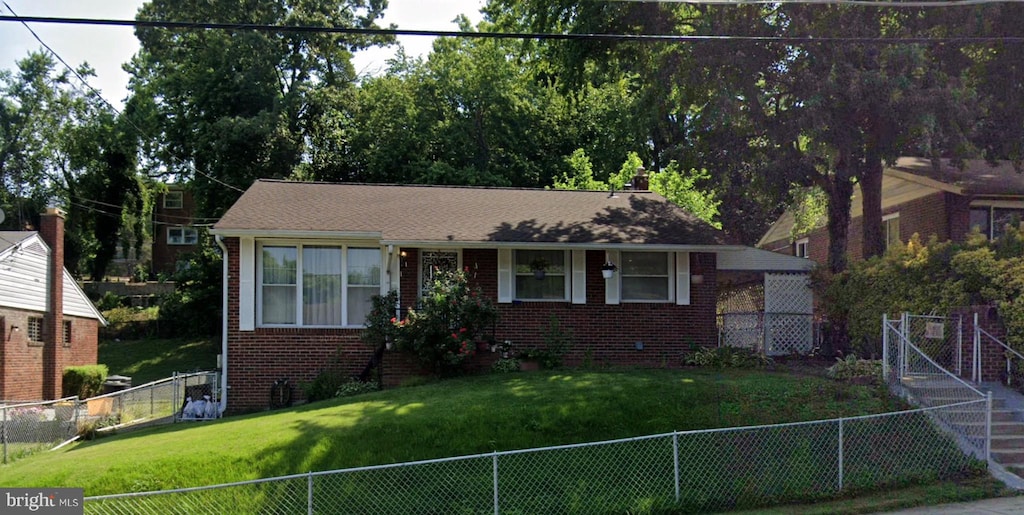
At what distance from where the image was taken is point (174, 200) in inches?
2195

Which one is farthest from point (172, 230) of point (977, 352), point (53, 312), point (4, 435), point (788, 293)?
point (977, 352)

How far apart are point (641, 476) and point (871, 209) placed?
13191mm

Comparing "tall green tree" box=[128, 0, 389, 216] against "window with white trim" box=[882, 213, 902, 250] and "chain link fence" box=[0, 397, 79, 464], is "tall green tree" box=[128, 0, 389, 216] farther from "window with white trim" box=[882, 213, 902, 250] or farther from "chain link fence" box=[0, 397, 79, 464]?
"window with white trim" box=[882, 213, 902, 250]

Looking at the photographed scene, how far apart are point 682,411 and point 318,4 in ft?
98.2

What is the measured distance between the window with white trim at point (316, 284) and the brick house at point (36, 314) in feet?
35.2

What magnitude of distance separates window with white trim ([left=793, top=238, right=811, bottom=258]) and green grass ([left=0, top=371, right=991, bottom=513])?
20120 mm

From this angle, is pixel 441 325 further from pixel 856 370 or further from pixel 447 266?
pixel 856 370

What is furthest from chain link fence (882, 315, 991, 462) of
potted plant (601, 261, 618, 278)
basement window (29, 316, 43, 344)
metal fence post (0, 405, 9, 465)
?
basement window (29, 316, 43, 344)

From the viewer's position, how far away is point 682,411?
12.4 meters

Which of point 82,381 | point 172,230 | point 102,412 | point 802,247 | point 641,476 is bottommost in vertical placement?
point 82,381

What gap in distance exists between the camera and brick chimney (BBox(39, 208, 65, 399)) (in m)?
26.1

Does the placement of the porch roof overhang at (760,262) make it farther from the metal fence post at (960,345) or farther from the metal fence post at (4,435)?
the metal fence post at (4,435)

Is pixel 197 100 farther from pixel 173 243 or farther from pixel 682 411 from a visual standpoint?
pixel 682 411

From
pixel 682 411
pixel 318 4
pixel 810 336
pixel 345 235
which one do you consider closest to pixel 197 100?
pixel 318 4
